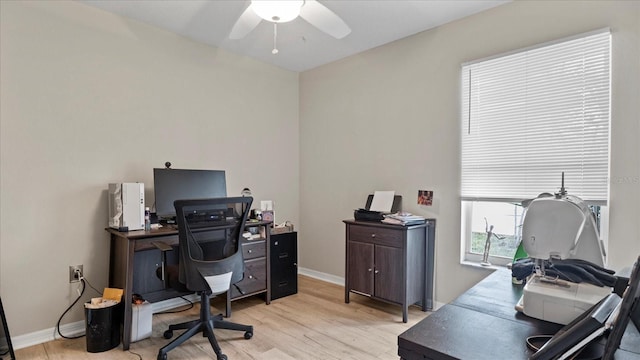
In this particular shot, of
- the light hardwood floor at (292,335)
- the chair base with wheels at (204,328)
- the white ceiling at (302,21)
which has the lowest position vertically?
the light hardwood floor at (292,335)

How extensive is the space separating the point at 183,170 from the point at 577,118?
10.4ft

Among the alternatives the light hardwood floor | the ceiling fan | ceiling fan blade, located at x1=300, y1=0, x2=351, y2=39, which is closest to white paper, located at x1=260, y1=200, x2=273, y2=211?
the light hardwood floor

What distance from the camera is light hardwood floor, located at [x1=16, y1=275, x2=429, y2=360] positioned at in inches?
91.3

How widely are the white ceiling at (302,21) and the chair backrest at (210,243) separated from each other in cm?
161

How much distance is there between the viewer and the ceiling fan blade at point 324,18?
7.12 feet

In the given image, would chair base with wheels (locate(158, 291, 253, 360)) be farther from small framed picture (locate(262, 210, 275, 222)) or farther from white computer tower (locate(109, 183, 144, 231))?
small framed picture (locate(262, 210, 275, 222))

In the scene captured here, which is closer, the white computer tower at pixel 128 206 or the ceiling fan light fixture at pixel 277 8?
the ceiling fan light fixture at pixel 277 8

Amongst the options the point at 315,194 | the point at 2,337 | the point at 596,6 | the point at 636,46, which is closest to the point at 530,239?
the point at 636,46

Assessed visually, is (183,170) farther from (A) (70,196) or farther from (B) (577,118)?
(B) (577,118)

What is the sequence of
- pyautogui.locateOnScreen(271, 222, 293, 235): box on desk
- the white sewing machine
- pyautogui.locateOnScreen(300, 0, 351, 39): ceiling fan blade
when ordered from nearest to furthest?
the white sewing machine < pyautogui.locateOnScreen(300, 0, 351, 39): ceiling fan blade < pyautogui.locateOnScreen(271, 222, 293, 235): box on desk

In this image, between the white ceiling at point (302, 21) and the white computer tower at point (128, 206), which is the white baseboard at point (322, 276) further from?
A: the white ceiling at point (302, 21)

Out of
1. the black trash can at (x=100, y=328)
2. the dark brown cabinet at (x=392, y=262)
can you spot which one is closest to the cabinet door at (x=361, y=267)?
the dark brown cabinet at (x=392, y=262)

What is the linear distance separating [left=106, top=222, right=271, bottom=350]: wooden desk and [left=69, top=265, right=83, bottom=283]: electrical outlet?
0.21 metres

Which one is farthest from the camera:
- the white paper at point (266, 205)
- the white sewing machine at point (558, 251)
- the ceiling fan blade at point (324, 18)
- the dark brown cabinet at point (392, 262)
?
the white paper at point (266, 205)
